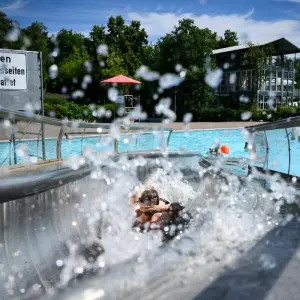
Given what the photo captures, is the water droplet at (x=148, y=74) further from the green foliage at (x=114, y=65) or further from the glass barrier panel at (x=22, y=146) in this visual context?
the glass barrier panel at (x=22, y=146)

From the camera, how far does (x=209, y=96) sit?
2911 cm

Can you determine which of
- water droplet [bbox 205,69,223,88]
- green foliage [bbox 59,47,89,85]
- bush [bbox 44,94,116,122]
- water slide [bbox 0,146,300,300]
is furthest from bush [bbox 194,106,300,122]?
water slide [bbox 0,146,300,300]

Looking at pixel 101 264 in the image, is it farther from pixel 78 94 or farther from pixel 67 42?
pixel 67 42

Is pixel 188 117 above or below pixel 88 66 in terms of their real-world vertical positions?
below

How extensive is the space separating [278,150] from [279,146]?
6 centimetres

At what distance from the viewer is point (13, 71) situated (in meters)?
7.25

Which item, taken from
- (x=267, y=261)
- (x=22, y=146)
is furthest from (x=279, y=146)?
(x=22, y=146)

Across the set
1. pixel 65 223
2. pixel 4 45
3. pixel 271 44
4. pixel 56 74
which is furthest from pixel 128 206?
pixel 271 44

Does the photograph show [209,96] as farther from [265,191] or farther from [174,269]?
[174,269]

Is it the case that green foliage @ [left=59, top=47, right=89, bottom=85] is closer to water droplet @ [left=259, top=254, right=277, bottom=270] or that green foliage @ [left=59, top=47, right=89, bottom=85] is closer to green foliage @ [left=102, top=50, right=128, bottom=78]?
green foliage @ [left=102, top=50, right=128, bottom=78]

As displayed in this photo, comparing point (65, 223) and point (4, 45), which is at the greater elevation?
point (4, 45)

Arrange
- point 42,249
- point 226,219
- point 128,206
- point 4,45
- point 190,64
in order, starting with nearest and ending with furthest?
point 42,249
point 226,219
point 128,206
point 4,45
point 190,64

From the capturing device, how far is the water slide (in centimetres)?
310

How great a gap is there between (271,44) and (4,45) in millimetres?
18979
